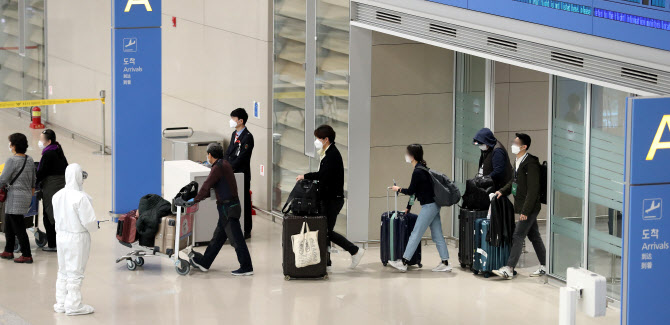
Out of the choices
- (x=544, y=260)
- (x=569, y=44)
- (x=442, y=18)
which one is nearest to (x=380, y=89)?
(x=442, y=18)

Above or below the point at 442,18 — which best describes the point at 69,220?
below

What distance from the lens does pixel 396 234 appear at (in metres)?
12.4

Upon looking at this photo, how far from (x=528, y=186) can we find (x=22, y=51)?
1456 cm

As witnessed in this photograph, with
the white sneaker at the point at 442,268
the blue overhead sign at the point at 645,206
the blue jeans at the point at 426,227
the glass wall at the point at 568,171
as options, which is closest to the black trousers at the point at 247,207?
the blue jeans at the point at 426,227

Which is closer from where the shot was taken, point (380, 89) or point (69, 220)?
point (69, 220)

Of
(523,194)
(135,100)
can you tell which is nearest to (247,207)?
(135,100)

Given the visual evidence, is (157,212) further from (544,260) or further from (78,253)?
(544,260)

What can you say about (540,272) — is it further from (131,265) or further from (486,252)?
(131,265)

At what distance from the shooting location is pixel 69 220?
1010cm

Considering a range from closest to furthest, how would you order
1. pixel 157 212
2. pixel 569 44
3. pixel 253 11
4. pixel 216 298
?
pixel 569 44
pixel 216 298
pixel 157 212
pixel 253 11

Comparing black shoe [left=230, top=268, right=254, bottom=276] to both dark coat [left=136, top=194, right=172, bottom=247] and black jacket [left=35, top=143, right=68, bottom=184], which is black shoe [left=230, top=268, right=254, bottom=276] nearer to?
dark coat [left=136, top=194, right=172, bottom=247]

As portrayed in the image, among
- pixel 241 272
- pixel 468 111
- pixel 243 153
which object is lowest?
pixel 241 272

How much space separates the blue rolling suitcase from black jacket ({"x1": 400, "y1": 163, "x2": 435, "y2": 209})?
23.9 inches

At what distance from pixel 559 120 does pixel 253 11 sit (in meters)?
5.62
